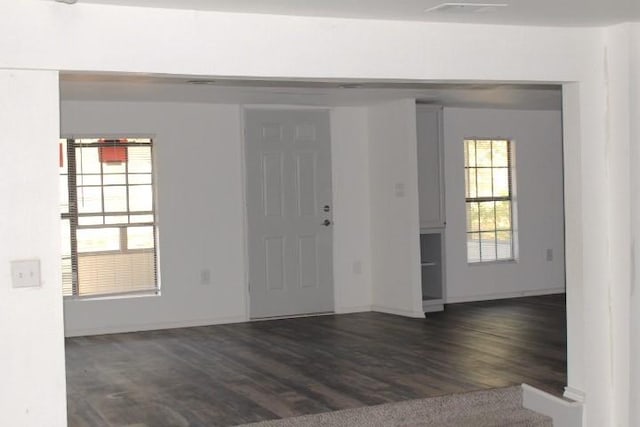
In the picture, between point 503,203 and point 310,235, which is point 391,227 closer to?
point 310,235

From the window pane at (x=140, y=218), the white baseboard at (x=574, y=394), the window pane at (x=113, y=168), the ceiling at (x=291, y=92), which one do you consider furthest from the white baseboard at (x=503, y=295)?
the white baseboard at (x=574, y=394)

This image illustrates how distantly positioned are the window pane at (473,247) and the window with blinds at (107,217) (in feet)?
11.5

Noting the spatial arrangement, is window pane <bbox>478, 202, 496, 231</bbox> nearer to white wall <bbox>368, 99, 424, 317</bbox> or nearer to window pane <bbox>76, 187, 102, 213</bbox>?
white wall <bbox>368, 99, 424, 317</bbox>

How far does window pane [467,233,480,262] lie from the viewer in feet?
31.8

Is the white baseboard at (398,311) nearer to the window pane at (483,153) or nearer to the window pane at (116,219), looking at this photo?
the window pane at (483,153)

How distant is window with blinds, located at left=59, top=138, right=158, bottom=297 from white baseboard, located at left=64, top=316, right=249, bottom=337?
1.05 ft

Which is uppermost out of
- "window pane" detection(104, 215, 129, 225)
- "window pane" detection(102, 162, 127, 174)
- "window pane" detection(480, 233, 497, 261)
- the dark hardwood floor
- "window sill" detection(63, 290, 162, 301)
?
"window pane" detection(102, 162, 127, 174)

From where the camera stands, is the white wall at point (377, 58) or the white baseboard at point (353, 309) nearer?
the white wall at point (377, 58)

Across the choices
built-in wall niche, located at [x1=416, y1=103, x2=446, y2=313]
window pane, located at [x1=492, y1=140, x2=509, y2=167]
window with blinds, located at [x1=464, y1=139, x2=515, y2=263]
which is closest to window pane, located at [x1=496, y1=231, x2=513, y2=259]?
window with blinds, located at [x1=464, y1=139, x2=515, y2=263]

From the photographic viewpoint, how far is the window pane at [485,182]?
9805 millimetres

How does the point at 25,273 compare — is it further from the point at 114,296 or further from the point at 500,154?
the point at 500,154

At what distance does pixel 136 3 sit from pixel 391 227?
17.7ft

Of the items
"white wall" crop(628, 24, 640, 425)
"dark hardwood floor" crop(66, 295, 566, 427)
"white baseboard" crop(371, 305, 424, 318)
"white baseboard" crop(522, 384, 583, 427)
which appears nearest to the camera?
"white wall" crop(628, 24, 640, 425)

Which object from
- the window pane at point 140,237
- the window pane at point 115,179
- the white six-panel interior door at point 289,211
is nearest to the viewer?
the window pane at point 115,179
